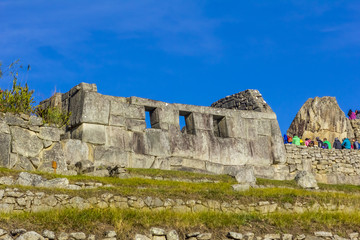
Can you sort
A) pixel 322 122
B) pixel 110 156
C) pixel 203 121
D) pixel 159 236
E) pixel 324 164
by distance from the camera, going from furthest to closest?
pixel 322 122 < pixel 324 164 < pixel 203 121 < pixel 110 156 < pixel 159 236

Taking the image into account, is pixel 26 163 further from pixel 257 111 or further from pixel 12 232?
pixel 257 111

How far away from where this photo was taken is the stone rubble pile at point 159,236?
14.0 meters

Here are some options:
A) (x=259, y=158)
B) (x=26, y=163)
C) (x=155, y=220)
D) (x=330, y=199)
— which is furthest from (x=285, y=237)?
(x=259, y=158)

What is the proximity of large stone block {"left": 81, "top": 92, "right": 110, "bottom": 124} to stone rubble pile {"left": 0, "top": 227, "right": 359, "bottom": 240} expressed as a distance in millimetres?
11385

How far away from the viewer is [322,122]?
130ft

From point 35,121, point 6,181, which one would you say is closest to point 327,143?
point 35,121

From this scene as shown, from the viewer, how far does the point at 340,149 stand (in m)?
33.2

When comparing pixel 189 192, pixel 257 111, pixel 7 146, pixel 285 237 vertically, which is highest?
pixel 257 111

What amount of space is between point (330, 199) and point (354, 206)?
0.70m

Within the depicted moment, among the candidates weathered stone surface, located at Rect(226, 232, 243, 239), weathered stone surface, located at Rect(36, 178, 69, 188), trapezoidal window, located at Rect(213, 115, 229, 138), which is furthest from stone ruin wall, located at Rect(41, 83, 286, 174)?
weathered stone surface, located at Rect(226, 232, 243, 239)

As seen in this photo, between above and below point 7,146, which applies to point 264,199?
below

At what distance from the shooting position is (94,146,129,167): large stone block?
83.5 feet

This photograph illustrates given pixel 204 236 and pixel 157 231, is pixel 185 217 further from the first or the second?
pixel 157 231

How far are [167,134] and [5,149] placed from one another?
7.55 meters
